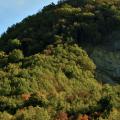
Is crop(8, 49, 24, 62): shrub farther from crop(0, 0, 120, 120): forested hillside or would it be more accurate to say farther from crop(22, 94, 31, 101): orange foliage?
crop(22, 94, 31, 101): orange foliage

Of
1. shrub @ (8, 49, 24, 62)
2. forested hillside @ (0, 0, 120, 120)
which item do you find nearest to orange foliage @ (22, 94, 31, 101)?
forested hillside @ (0, 0, 120, 120)

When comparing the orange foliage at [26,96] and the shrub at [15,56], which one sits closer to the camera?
the orange foliage at [26,96]

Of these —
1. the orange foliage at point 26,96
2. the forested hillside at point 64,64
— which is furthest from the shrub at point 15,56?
the orange foliage at point 26,96

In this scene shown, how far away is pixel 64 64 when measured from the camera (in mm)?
91875

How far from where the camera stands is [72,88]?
8762cm

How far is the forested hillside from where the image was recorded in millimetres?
79688

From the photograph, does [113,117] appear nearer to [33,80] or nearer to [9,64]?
[33,80]

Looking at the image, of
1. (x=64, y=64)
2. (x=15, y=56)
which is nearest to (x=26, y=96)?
(x=64, y=64)

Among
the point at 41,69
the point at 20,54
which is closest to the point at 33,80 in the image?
the point at 41,69

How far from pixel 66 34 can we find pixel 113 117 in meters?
25.0

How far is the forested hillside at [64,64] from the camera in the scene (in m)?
79.7

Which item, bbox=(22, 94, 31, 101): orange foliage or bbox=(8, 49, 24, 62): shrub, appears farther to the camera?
bbox=(8, 49, 24, 62): shrub

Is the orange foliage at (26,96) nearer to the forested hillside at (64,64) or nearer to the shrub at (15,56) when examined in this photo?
the forested hillside at (64,64)

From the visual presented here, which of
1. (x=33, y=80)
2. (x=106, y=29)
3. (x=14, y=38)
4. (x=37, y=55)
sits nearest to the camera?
(x=33, y=80)
